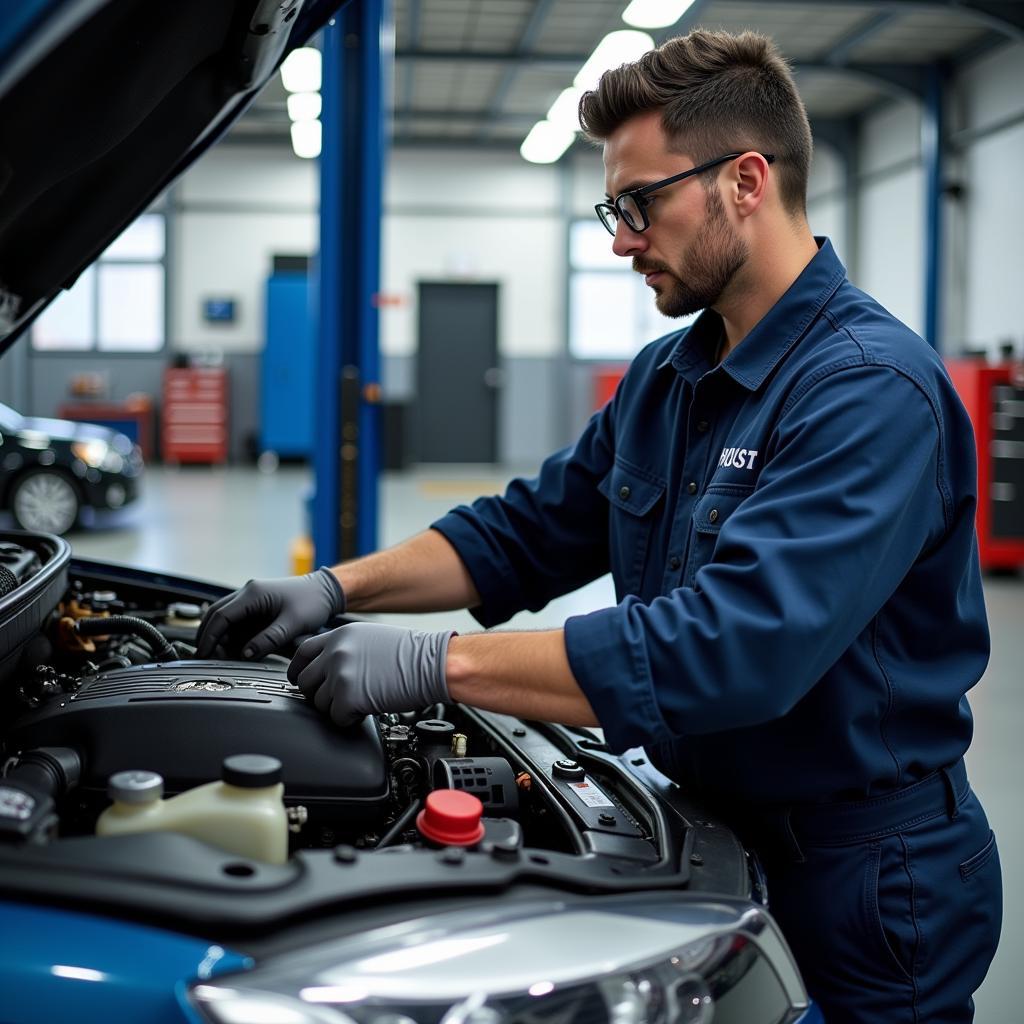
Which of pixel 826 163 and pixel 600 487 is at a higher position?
pixel 826 163

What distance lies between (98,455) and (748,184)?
6175mm

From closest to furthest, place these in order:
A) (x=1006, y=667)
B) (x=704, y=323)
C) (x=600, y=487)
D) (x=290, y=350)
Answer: (x=704, y=323) < (x=600, y=487) < (x=1006, y=667) < (x=290, y=350)

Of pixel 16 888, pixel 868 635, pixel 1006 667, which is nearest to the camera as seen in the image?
pixel 16 888

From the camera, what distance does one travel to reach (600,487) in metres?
1.62

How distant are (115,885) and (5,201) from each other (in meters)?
0.77

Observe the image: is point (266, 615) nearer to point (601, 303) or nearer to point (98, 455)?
point (98, 455)

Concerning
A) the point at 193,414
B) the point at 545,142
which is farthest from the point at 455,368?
the point at 193,414

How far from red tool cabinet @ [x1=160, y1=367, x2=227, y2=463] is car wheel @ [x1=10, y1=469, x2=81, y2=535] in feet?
18.0

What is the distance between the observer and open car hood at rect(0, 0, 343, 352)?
3.10ft

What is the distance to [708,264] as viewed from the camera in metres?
1.35

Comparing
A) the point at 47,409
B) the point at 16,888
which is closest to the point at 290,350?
the point at 47,409

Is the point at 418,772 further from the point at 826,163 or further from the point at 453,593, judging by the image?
the point at 826,163

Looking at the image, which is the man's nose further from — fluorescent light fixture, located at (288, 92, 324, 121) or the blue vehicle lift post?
fluorescent light fixture, located at (288, 92, 324, 121)

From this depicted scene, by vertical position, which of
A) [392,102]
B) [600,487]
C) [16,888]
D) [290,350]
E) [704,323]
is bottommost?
[16,888]
